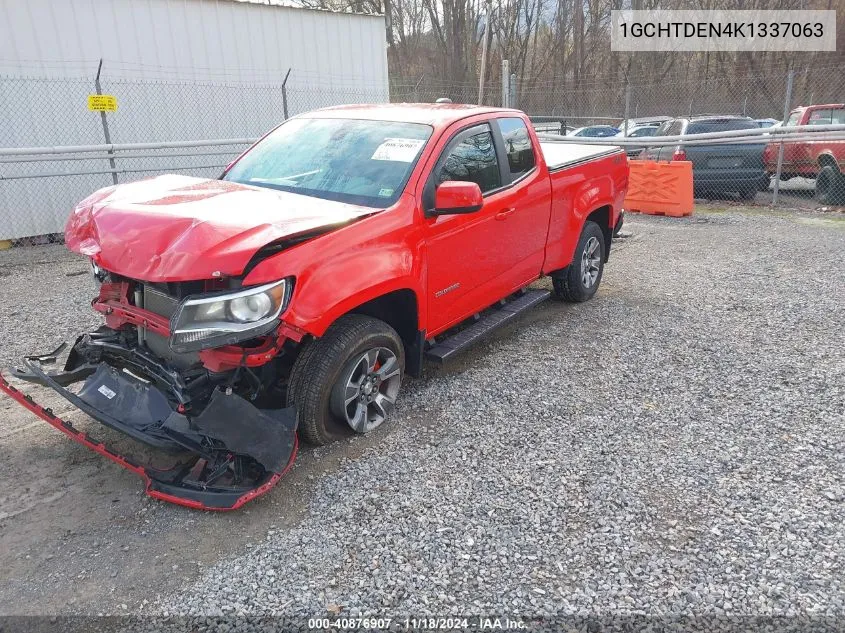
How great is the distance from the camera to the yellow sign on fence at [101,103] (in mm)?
8344

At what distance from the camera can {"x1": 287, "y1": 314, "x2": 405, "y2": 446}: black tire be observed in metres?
3.38

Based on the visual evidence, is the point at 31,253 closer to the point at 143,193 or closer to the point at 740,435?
the point at 143,193

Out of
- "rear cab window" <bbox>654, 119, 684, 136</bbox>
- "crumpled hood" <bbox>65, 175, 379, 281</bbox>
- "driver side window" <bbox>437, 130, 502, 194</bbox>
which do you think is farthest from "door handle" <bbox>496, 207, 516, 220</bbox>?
"rear cab window" <bbox>654, 119, 684, 136</bbox>

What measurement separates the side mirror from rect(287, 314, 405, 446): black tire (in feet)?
2.84

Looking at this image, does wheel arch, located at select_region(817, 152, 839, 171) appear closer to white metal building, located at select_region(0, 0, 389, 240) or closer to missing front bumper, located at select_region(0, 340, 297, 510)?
white metal building, located at select_region(0, 0, 389, 240)

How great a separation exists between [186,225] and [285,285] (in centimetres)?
56

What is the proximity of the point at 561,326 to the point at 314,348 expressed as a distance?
299 centimetres

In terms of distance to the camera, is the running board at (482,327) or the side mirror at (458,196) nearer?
the side mirror at (458,196)

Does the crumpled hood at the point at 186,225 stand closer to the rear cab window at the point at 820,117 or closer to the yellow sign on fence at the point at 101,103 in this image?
the yellow sign on fence at the point at 101,103

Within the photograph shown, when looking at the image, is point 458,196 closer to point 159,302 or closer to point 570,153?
point 159,302

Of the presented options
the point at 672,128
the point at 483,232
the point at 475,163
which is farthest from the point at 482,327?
the point at 672,128

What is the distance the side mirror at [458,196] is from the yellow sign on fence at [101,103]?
6611 mm

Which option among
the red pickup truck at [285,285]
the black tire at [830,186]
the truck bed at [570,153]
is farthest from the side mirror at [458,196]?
the black tire at [830,186]

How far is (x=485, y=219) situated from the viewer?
4469 millimetres
